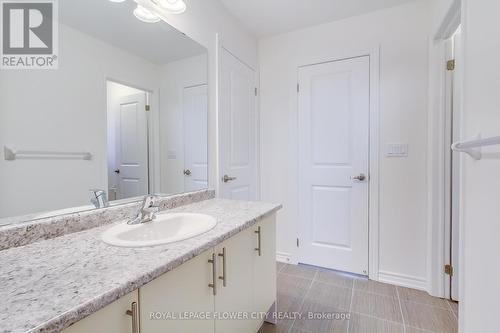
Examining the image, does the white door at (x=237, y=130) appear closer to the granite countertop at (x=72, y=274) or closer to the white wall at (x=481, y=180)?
the granite countertop at (x=72, y=274)

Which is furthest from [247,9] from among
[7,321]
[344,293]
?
[344,293]

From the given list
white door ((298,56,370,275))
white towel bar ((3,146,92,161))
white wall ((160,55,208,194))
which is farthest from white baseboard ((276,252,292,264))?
white towel bar ((3,146,92,161))

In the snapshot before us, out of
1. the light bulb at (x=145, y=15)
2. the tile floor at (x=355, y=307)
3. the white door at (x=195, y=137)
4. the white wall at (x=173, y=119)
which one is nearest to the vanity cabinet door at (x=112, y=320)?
the white wall at (x=173, y=119)

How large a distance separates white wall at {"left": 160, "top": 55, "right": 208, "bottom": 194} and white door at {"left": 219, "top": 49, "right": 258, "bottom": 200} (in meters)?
0.40

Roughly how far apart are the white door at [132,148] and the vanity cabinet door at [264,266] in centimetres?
70

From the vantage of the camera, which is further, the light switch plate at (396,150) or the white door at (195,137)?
the light switch plate at (396,150)

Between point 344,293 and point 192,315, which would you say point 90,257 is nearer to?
point 192,315

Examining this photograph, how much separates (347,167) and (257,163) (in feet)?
3.01

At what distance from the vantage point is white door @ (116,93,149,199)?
48.6 inches

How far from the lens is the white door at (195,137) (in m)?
1.68

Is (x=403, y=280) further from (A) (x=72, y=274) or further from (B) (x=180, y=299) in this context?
(A) (x=72, y=274)

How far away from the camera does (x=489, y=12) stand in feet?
2.94

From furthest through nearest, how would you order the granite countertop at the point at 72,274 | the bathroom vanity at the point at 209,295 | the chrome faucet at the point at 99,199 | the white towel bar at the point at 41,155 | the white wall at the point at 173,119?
the white wall at the point at 173,119, the chrome faucet at the point at 99,199, the white towel bar at the point at 41,155, the bathroom vanity at the point at 209,295, the granite countertop at the point at 72,274

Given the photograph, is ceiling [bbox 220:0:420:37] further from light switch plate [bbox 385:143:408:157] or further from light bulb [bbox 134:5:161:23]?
light switch plate [bbox 385:143:408:157]
